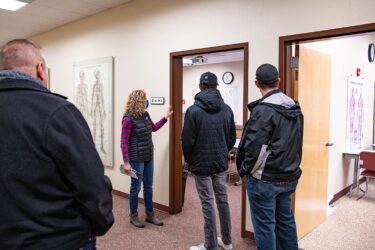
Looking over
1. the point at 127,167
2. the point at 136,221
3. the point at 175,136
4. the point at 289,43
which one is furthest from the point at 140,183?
the point at 289,43

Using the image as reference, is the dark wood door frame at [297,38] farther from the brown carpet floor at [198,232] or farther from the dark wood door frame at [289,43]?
the brown carpet floor at [198,232]

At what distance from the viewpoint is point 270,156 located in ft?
6.48

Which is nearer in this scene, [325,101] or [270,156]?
[270,156]

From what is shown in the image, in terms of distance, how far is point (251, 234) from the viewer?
2924 mm

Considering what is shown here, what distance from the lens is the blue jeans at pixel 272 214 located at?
202cm

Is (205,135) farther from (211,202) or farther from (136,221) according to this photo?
(136,221)

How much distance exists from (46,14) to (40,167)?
4299 mm

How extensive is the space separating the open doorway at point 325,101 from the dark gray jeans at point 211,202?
0.69 m

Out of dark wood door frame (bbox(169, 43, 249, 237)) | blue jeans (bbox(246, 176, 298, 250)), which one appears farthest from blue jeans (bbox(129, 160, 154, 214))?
blue jeans (bbox(246, 176, 298, 250))

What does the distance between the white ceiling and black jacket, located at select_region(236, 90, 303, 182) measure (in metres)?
2.77

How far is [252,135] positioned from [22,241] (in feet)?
4.61

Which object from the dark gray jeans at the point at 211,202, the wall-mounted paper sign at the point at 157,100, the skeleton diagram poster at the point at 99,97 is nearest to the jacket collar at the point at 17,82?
the dark gray jeans at the point at 211,202

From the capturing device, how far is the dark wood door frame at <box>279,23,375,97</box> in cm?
221

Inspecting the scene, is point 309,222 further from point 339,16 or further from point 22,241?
point 22,241
